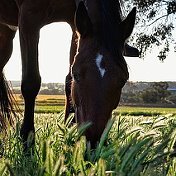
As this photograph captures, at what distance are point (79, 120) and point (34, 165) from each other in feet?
3.66

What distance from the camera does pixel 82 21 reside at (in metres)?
4.10

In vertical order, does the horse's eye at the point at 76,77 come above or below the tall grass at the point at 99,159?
above

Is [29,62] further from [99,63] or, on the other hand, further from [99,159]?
[99,159]

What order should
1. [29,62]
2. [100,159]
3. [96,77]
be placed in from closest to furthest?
1. [100,159]
2. [96,77]
3. [29,62]

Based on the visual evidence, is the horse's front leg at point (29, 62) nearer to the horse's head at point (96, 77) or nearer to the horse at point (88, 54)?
the horse at point (88, 54)

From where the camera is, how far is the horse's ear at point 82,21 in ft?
13.2

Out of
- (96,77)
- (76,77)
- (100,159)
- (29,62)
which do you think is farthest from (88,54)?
(100,159)

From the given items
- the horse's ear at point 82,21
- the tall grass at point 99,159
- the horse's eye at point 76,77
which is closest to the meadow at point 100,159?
the tall grass at point 99,159

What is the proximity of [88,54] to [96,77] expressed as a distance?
353mm

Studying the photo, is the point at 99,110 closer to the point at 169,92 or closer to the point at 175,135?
the point at 175,135

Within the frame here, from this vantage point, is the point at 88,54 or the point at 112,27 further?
the point at 112,27

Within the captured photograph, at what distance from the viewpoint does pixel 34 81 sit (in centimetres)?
509

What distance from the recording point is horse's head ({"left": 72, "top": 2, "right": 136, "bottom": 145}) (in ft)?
11.1

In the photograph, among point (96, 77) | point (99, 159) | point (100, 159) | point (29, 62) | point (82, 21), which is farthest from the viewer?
point (29, 62)
